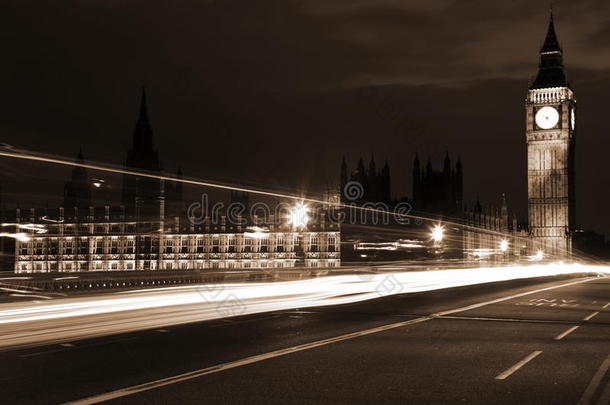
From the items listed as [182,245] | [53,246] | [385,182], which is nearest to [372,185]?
[385,182]

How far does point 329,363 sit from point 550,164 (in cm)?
13483

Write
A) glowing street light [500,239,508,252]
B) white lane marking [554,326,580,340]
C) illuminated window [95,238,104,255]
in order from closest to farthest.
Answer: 1. white lane marking [554,326,580,340]
2. illuminated window [95,238,104,255]
3. glowing street light [500,239,508,252]

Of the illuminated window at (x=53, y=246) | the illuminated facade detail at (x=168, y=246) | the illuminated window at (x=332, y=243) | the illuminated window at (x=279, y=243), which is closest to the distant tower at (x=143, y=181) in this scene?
the illuminated facade detail at (x=168, y=246)

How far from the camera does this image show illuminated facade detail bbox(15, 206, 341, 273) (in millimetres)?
107125

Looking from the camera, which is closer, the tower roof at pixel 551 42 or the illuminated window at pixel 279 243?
the illuminated window at pixel 279 243

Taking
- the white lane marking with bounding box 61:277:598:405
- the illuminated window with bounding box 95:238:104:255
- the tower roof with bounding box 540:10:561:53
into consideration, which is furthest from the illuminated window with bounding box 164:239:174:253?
the white lane marking with bounding box 61:277:598:405

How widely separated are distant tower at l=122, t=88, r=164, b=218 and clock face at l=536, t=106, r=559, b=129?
6888 centimetres

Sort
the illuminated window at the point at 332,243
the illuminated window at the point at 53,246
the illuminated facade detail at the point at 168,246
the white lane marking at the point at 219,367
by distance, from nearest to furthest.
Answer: the white lane marking at the point at 219,367 < the illuminated window at the point at 332,243 < the illuminated facade detail at the point at 168,246 < the illuminated window at the point at 53,246

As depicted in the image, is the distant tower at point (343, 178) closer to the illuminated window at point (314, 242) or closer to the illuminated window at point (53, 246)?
the illuminated window at point (314, 242)

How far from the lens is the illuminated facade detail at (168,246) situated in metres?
107

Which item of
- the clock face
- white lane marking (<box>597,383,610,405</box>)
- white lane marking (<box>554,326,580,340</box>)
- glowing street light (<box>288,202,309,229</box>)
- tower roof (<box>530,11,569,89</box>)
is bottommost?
white lane marking (<box>554,326,580,340</box>)

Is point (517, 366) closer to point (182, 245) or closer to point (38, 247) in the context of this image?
point (182, 245)

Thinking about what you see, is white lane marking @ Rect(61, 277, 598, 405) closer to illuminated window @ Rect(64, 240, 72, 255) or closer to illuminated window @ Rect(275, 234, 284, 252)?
illuminated window @ Rect(275, 234, 284, 252)

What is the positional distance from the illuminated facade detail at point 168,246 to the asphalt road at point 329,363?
8834cm
